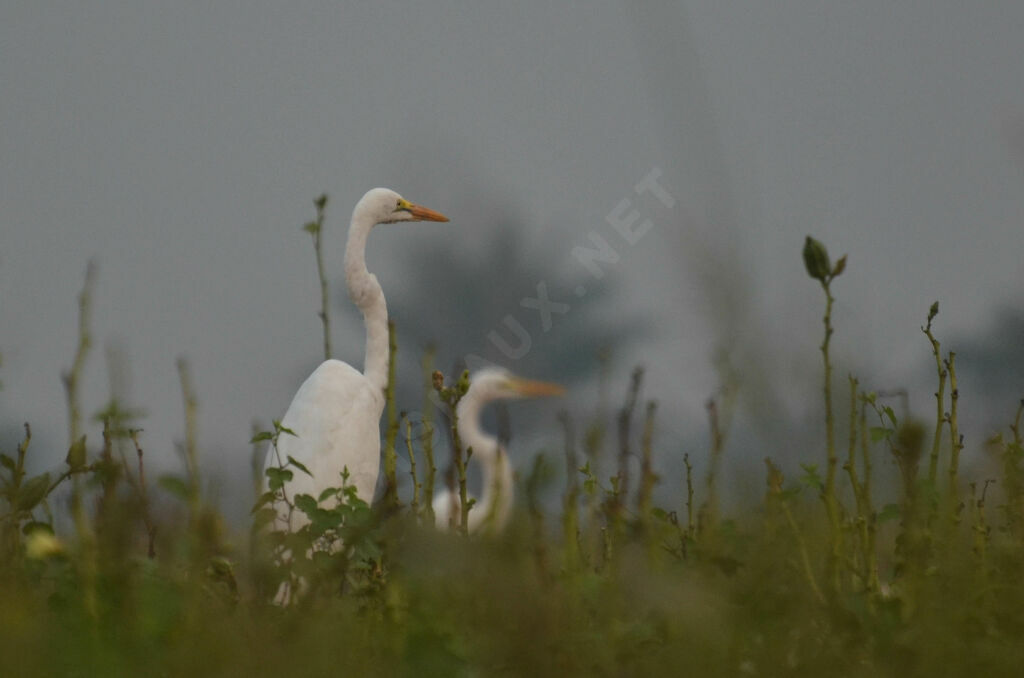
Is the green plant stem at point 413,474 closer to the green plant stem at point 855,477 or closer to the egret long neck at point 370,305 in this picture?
the green plant stem at point 855,477

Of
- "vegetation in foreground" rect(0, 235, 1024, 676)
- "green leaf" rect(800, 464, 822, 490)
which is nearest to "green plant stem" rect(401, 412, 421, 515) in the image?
"vegetation in foreground" rect(0, 235, 1024, 676)

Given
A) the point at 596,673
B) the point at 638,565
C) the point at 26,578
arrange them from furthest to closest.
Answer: the point at 26,578 < the point at 596,673 < the point at 638,565

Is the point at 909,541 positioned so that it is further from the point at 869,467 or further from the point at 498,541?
the point at 498,541

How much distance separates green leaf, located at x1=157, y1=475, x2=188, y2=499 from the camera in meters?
1.72

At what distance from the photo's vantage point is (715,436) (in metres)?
1.54

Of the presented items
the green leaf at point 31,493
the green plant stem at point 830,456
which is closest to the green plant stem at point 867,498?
the green plant stem at point 830,456

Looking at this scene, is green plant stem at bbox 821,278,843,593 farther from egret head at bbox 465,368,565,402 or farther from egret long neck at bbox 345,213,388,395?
egret head at bbox 465,368,565,402

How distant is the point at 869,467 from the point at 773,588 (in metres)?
0.38

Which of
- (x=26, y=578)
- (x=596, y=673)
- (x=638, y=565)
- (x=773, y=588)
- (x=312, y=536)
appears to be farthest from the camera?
(x=312, y=536)

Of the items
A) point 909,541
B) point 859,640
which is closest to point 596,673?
point 859,640

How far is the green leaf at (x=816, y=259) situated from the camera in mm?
1452

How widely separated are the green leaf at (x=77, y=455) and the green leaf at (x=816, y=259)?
1.04m

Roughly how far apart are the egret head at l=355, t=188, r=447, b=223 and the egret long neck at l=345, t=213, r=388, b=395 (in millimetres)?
296

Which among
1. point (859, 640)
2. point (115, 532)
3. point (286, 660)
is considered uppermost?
point (115, 532)
